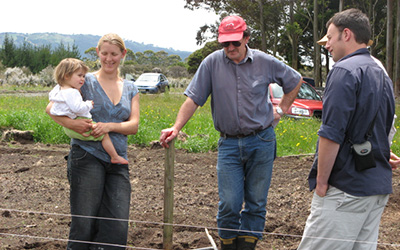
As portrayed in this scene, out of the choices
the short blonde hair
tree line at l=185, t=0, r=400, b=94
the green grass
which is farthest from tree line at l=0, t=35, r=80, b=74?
the short blonde hair

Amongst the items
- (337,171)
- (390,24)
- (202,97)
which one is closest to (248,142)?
(202,97)

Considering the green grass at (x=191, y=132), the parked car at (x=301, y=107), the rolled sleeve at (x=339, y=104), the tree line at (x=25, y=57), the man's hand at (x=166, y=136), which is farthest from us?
the tree line at (x=25, y=57)

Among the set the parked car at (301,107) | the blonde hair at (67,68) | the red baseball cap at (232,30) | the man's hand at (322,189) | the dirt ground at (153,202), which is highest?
the red baseball cap at (232,30)

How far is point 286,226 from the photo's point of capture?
4.92 m

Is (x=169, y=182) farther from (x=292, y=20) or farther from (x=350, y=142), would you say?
(x=292, y=20)

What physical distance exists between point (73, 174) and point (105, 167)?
0.22 meters

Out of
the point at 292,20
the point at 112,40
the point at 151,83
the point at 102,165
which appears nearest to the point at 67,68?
the point at 112,40

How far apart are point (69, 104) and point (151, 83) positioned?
23127mm

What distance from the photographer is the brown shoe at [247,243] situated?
3848mm

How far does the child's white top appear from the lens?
3.26 meters

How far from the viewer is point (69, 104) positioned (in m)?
3.28

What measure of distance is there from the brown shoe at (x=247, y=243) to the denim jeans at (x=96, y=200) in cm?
96

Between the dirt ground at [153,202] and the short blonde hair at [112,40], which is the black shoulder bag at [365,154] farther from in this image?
the short blonde hair at [112,40]

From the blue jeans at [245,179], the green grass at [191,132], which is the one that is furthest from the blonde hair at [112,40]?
the green grass at [191,132]
